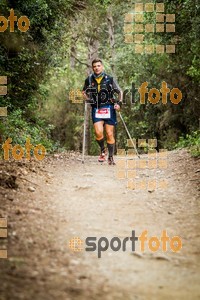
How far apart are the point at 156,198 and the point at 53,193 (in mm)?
1802

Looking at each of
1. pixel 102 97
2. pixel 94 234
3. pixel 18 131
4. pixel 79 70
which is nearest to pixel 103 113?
pixel 102 97

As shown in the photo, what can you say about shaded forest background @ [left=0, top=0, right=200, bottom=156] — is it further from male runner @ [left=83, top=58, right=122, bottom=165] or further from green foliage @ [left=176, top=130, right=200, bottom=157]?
male runner @ [left=83, top=58, right=122, bottom=165]

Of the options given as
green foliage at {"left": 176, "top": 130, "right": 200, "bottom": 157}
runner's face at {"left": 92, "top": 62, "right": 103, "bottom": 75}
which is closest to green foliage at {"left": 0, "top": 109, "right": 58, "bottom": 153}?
runner's face at {"left": 92, "top": 62, "right": 103, "bottom": 75}

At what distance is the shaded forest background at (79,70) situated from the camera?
1269cm

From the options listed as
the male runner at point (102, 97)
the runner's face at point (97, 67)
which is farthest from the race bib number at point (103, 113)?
the runner's face at point (97, 67)

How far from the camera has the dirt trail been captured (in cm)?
376

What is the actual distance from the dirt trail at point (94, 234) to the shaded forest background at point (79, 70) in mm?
3688

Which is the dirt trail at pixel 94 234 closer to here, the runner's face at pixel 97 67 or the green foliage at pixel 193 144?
the green foliage at pixel 193 144

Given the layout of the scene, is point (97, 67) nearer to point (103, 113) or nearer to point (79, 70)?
point (103, 113)

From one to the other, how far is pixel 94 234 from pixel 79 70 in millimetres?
24328

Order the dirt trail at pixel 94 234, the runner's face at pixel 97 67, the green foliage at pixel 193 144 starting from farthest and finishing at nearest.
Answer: the green foliage at pixel 193 144, the runner's face at pixel 97 67, the dirt trail at pixel 94 234

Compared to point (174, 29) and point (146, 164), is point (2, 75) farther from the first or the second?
point (174, 29)

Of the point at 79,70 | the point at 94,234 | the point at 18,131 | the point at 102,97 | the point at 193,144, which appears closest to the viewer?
the point at 94,234

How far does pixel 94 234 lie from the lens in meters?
5.23
